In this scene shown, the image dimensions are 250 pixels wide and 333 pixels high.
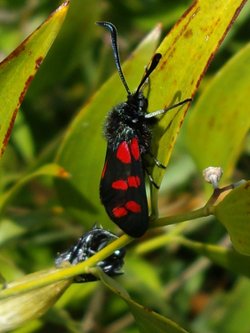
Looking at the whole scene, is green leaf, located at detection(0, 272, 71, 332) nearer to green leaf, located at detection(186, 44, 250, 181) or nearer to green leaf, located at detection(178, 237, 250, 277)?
green leaf, located at detection(178, 237, 250, 277)

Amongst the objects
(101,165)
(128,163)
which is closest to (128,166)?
(128,163)

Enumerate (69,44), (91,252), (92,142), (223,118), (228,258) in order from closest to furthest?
1. (91,252)
2. (228,258)
3. (92,142)
4. (223,118)
5. (69,44)

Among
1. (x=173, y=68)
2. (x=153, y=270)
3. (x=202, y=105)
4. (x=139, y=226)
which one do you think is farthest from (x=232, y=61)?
(x=153, y=270)

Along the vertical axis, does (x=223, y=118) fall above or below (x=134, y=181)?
below

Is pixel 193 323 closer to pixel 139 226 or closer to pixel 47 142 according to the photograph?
pixel 47 142

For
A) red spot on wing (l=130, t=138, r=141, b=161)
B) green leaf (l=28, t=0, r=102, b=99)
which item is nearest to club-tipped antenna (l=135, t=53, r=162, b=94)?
red spot on wing (l=130, t=138, r=141, b=161)

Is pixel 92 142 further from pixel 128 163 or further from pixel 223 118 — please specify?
pixel 128 163
